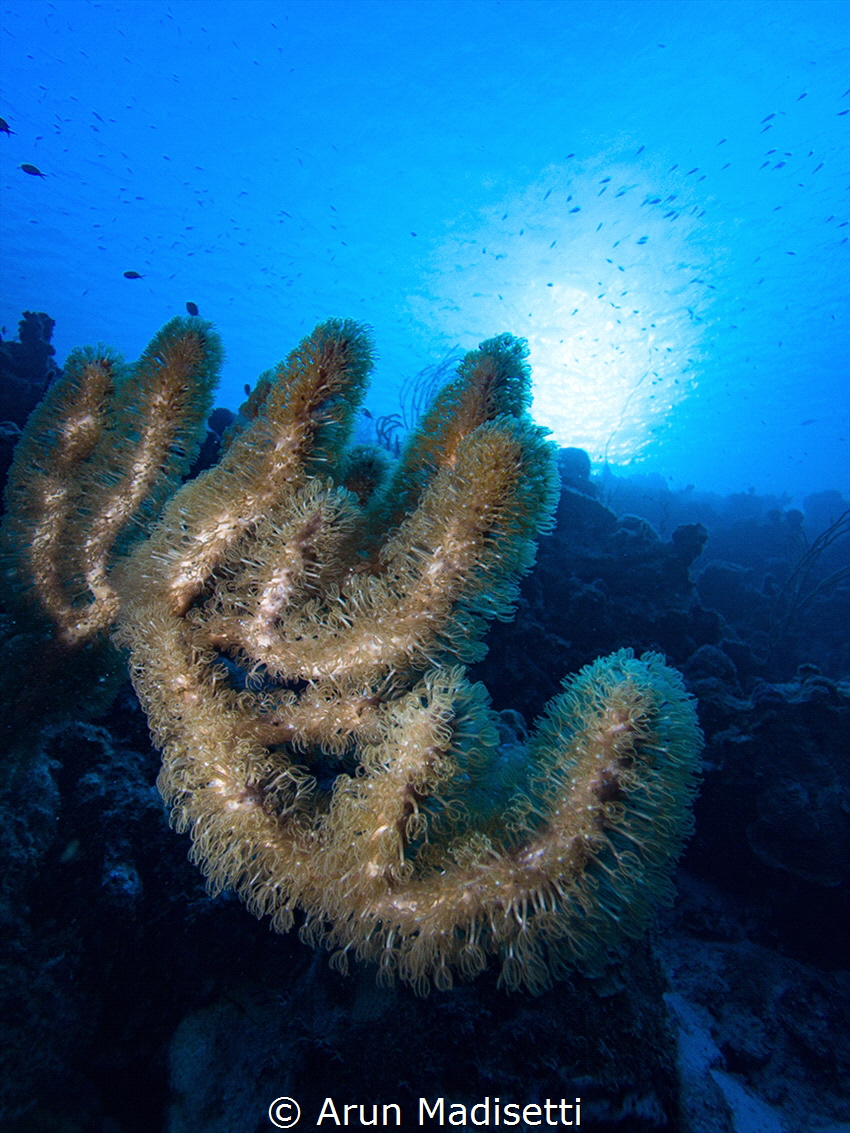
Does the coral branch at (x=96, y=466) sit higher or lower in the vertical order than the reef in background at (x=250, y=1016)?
higher

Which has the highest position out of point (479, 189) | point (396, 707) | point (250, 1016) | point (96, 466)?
point (479, 189)

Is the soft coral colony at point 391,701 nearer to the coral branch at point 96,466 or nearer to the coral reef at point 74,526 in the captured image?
the coral branch at point 96,466

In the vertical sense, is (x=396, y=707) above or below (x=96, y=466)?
below

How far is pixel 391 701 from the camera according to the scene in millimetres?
1885

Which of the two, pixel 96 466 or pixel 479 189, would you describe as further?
pixel 479 189

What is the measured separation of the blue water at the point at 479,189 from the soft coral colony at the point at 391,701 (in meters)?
18.4

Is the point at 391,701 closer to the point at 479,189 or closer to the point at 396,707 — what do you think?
the point at 396,707

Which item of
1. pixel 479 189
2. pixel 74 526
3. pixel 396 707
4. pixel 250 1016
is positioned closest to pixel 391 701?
pixel 396 707

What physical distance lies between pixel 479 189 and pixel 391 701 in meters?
39.3

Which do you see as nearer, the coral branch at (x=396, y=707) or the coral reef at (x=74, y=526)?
the coral branch at (x=396, y=707)

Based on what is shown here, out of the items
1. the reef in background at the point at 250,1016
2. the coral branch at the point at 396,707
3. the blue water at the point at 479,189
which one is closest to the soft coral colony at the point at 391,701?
the coral branch at the point at 396,707

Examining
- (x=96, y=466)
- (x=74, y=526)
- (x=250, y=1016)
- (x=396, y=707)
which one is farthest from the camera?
(x=74, y=526)

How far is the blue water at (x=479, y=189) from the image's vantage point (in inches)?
990

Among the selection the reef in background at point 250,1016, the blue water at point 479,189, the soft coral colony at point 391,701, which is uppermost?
the blue water at point 479,189
